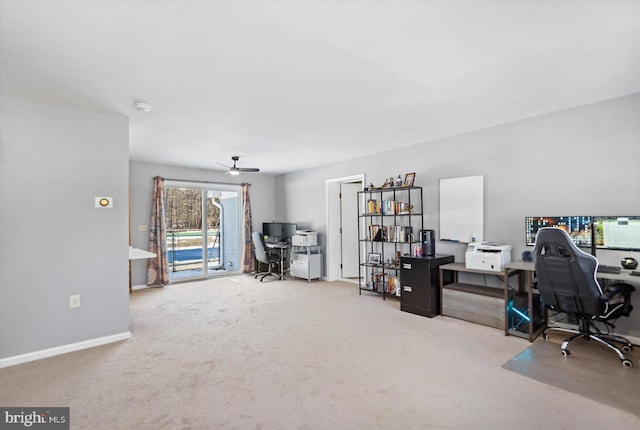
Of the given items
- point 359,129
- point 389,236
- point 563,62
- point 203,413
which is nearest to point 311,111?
point 359,129

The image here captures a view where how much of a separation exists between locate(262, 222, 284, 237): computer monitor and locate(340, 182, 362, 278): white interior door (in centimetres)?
142

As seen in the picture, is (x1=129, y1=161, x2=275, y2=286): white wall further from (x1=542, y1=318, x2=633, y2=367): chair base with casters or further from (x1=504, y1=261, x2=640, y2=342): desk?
(x1=542, y1=318, x2=633, y2=367): chair base with casters

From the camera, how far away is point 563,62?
240 centimetres

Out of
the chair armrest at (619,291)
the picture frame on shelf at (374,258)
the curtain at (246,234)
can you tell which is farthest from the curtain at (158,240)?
the chair armrest at (619,291)

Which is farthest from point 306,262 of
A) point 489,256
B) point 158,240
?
point 489,256

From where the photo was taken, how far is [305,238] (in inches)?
252

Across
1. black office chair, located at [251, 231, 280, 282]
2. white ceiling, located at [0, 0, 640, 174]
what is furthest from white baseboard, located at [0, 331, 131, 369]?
black office chair, located at [251, 231, 280, 282]

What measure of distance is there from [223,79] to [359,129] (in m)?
1.97

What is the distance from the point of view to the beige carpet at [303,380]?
2023 millimetres

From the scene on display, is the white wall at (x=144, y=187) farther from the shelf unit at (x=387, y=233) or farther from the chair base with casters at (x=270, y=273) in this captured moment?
the shelf unit at (x=387, y=233)

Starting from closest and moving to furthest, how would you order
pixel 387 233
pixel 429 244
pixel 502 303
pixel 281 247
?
pixel 502 303, pixel 429 244, pixel 387 233, pixel 281 247

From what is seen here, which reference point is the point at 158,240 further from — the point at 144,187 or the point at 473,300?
the point at 473,300

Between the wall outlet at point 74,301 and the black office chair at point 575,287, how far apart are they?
4411 mm

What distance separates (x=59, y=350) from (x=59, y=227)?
117 cm
